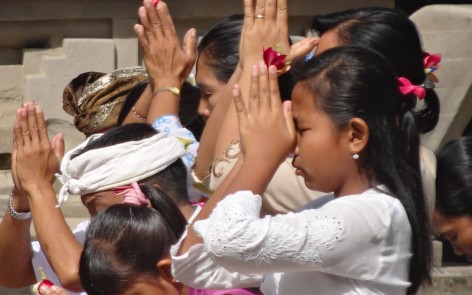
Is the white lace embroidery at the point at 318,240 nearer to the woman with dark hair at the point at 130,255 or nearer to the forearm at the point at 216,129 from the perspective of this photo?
the woman with dark hair at the point at 130,255

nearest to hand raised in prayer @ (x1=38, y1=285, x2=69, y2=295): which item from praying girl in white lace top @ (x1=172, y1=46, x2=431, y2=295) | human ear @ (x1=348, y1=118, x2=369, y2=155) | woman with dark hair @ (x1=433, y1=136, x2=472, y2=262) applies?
praying girl in white lace top @ (x1=172, y1=46, x2=431, y2=295)

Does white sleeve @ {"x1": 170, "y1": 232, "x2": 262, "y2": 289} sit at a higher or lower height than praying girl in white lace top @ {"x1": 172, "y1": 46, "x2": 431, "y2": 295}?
lower

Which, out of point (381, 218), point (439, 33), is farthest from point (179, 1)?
point (381, 218)

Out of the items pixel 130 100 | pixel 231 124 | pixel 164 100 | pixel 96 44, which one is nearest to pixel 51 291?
pixel 231 124

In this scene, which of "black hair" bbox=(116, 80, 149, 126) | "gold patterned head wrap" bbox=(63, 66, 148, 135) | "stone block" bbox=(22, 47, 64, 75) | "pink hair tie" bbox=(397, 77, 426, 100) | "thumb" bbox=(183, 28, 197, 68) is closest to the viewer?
"pink hair tie" bbox=(397, 77, 426, 100)

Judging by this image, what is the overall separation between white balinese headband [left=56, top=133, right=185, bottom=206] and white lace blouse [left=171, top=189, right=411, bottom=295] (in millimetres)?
591

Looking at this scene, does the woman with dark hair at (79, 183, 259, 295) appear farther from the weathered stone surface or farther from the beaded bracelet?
the weathered stone surface

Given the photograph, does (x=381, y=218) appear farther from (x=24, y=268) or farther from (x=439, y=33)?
(x=439, y=33)

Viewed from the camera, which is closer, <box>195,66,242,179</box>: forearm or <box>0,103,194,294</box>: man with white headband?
<box>195,66,242,179</box>: forearm

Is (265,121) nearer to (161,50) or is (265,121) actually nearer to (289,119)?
(289,119)

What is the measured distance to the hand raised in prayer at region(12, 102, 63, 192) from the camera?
338 cm

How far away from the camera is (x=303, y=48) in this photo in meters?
3.13

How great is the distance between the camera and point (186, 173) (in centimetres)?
329

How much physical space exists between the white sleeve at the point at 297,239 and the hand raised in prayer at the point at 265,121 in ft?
0.52
